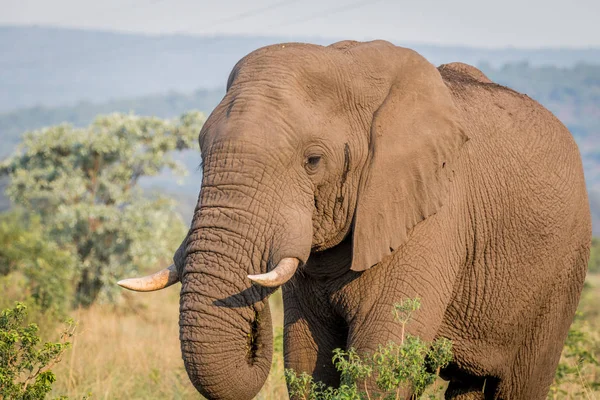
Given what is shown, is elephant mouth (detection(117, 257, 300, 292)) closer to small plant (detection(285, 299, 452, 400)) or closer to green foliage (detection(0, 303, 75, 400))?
small plant (detection(285, 299, 452, 400))

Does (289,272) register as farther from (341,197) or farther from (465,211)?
(465,211)

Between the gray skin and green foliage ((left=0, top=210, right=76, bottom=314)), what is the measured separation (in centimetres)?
496

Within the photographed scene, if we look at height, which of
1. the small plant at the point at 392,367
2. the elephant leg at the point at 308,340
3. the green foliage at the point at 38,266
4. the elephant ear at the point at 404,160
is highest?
the elephant ear at the point at 404,160

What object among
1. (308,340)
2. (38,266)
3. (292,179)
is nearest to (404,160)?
(292,179)

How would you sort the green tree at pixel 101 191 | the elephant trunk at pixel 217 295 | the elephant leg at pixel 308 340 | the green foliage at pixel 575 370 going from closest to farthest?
the elephant trunk at pixel 217 295 → the elephant leg at pixel 308 340 → the green foliage at pixel 575 370 → the green tree at pixel 101 191

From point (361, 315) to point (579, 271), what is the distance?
2.21 meters

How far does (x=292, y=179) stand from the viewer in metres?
4.39

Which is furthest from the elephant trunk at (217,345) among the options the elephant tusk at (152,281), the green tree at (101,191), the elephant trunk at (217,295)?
the green tree at (101,191)

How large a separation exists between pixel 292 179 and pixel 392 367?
3.39ft

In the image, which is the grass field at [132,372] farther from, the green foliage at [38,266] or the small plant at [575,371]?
the green foliage at [38,266]

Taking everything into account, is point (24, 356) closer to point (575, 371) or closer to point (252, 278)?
point (252, 278)

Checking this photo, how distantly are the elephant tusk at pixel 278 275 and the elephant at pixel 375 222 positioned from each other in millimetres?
10

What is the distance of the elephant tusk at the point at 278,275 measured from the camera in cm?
399

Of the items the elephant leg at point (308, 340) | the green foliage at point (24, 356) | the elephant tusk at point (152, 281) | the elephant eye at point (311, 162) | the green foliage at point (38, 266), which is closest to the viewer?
the elephant tusk at point (152, 281)
